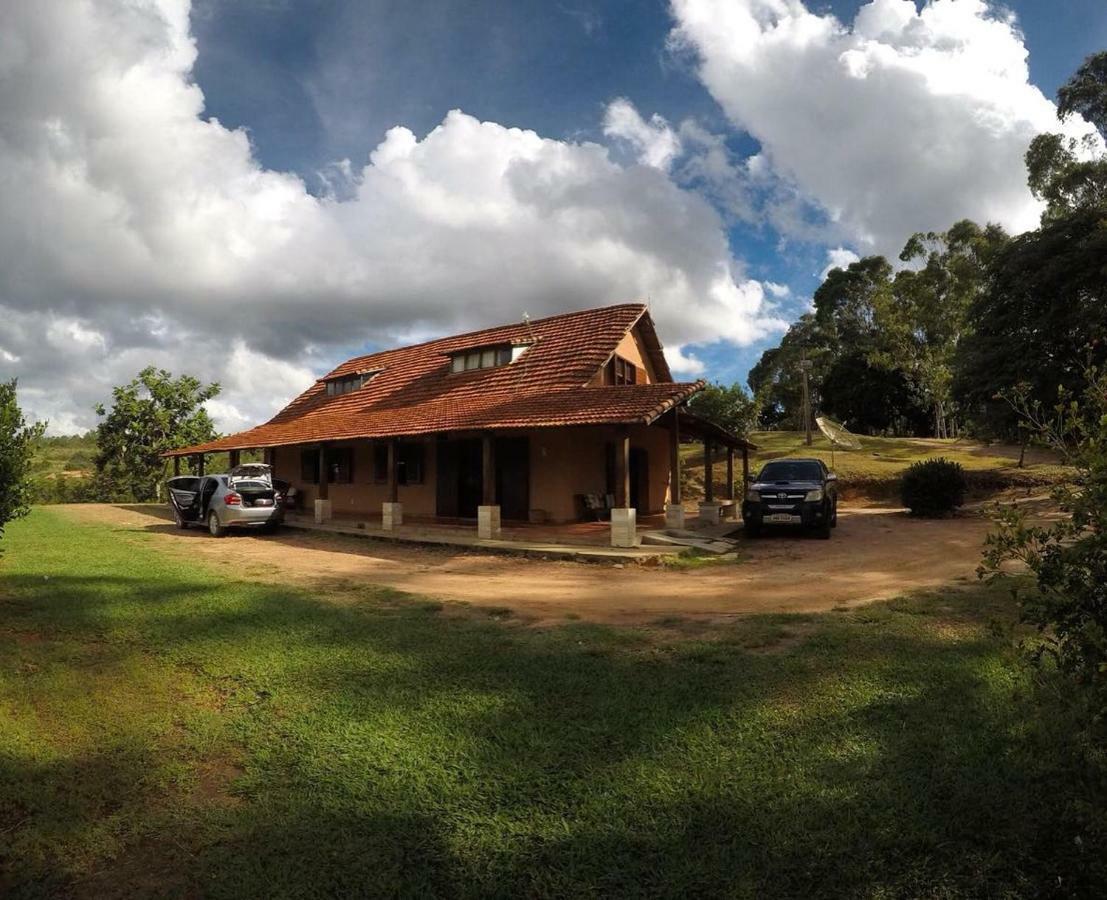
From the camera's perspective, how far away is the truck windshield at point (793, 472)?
15453mm

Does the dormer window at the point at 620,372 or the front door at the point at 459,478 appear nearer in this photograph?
the front door at the point at 459,478

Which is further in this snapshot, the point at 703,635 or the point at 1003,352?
the point at 1003,352

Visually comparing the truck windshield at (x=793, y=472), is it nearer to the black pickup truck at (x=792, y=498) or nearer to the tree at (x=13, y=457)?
the black pickup truck at (x=792, y=498)

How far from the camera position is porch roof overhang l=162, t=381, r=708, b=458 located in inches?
523

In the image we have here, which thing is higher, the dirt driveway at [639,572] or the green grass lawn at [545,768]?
the green grass lawn at [545,768]

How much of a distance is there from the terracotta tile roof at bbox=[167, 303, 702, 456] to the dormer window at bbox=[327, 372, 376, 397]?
277mm

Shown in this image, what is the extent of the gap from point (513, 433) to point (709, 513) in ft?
19.7

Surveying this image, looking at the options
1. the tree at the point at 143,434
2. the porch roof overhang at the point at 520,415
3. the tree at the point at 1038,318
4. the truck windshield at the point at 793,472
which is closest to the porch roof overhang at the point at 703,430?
the porch roof overhang at the point at 520,415

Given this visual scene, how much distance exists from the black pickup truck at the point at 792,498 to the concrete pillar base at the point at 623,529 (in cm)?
369

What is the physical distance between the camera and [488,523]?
14625 millimetres

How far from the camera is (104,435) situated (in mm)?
38531

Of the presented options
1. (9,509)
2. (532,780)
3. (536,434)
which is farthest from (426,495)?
(532,780)

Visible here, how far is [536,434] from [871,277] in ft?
149

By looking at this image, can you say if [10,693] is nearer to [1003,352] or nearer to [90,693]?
[90,693]
